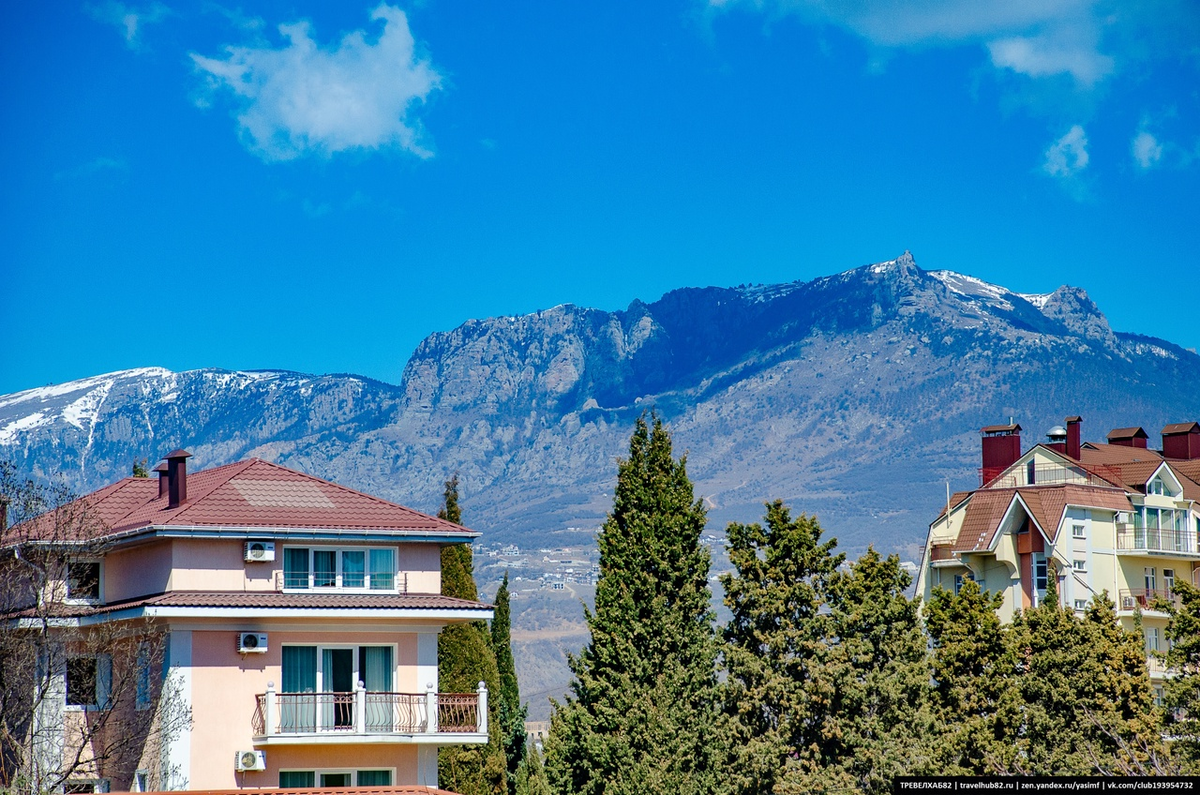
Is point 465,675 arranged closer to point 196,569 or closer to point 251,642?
point 251,642

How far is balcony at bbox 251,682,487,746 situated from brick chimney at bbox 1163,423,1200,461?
5386 cm

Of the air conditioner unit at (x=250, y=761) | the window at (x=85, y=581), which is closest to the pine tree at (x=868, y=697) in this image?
the air conditioner unit at (x=250, y=761)

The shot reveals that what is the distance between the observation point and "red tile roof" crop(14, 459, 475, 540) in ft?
144

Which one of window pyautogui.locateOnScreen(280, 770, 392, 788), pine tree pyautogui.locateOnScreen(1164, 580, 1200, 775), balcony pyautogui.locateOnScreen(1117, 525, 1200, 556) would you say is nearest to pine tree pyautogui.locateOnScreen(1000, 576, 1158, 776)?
pine tree pyautogui.locateOnScreen(1164, 580, 1200, 775)

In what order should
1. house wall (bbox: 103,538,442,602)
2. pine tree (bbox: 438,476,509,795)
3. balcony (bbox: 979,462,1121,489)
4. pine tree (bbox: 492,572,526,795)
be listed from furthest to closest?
balcony (bbox: 979,462,1121,489) → pine tree (bbox: 492,572,526,795) → pine tree (bbox: 438,476,509,795) → house wall (bbox: 103,538,442,602)

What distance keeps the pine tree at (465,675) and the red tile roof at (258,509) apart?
28.5 feet

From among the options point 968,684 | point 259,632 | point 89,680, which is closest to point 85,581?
point 89,680

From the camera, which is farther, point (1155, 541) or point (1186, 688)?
point (1155, 541)

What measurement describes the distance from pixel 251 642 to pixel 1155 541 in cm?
4622

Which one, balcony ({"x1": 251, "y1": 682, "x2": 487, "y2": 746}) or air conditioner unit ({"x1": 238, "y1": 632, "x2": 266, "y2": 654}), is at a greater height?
air conditioner unit ({"x1": 238, "y1": 632, "x2": 266, "y2": 654})

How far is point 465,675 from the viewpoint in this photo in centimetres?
5541

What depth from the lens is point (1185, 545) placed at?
76188 mm

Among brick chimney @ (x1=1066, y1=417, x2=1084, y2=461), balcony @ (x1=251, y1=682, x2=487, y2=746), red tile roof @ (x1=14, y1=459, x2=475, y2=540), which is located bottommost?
balcony @ (x1=251, y1=682, x2=487, y2=746)

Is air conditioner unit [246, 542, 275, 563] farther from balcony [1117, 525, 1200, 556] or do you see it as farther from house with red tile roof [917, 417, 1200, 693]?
balcony [1117, 525, 1200, 556]
